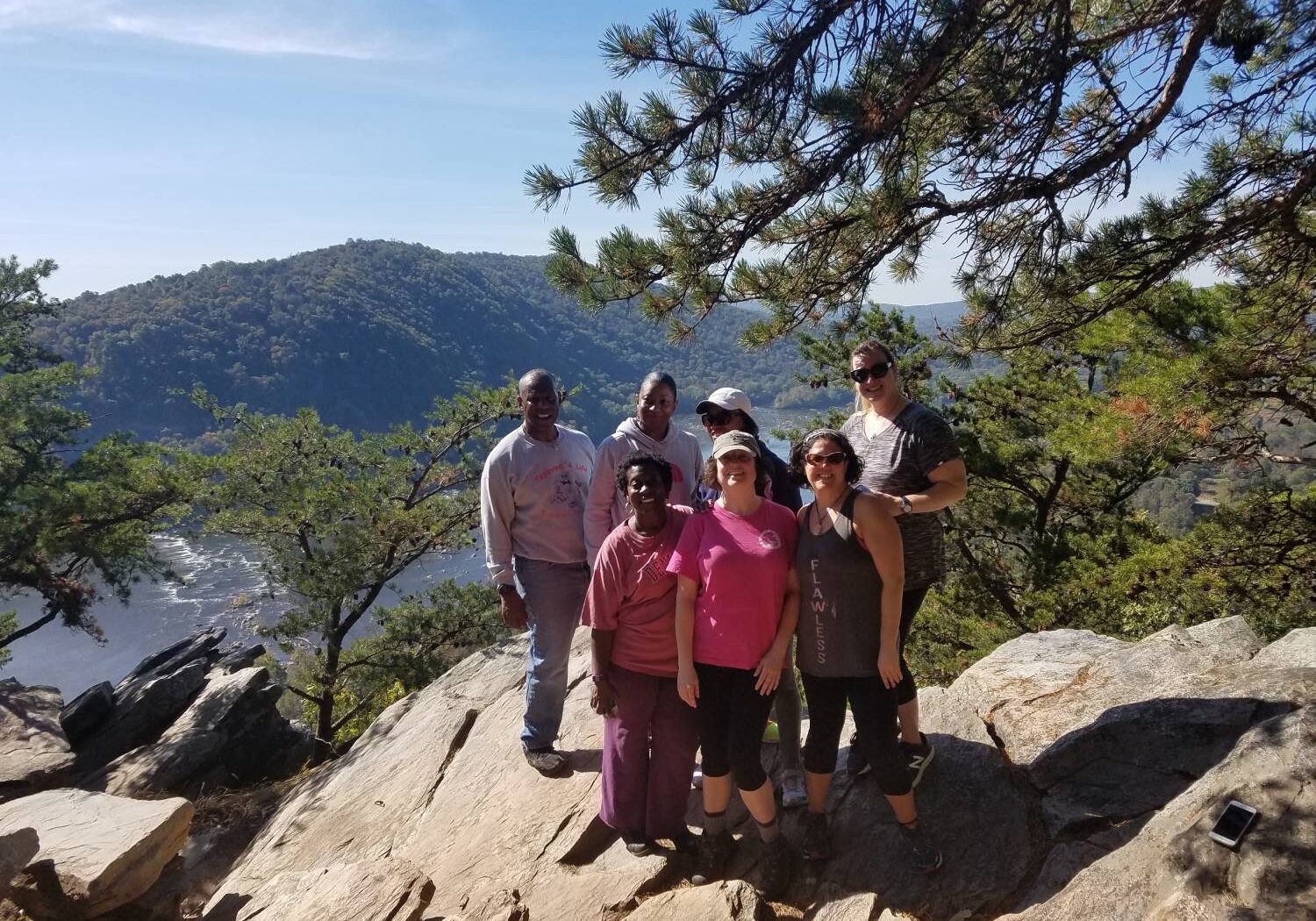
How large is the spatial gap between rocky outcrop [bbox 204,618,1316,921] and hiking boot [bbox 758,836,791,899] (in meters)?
0.07

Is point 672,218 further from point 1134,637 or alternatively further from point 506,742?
point 1134,637

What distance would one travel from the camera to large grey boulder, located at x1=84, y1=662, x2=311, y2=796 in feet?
22.6

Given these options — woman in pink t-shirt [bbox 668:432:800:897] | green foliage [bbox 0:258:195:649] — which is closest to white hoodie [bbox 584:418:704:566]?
woman in pink t-shirt [bbox 668:432:800:897]

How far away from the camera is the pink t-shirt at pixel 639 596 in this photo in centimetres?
278

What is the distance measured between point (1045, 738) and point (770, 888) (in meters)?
1.60

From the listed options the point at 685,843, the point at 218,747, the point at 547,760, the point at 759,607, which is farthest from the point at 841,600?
the point at 218,747

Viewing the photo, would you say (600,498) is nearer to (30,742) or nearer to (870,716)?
(870,716)

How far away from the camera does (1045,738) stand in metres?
3.41

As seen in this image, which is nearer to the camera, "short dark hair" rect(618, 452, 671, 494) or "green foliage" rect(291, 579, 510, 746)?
"short dark hair" rect(618, 452, 671, 494)

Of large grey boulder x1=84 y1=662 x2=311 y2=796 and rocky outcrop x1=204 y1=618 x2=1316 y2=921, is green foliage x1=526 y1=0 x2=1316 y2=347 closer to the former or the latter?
rocky outcrop x1=204 y1=618 x2=1316 y2=921

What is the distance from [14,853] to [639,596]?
3365 millimetres

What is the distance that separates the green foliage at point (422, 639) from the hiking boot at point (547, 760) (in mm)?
8140

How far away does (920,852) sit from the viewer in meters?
2.73

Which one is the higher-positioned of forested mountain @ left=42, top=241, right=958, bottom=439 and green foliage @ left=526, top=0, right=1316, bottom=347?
forested mountain @ left=42, top=241, right=958, bottom=439
